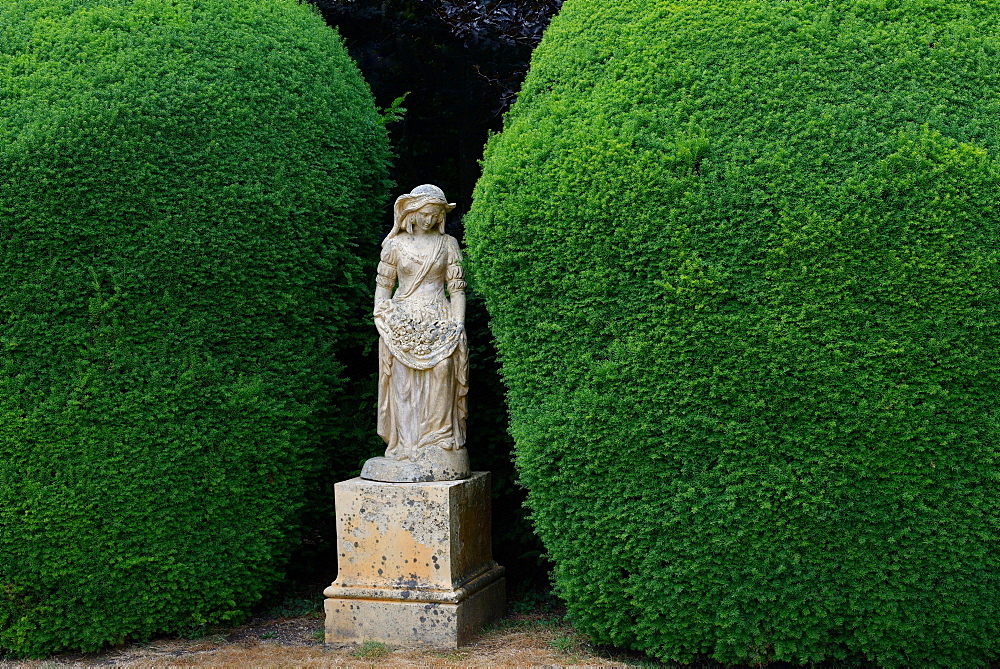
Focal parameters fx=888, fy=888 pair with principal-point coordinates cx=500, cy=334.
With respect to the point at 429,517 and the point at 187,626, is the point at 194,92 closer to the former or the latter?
the point at 429,517

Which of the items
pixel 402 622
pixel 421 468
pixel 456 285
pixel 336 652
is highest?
pixel 456 285

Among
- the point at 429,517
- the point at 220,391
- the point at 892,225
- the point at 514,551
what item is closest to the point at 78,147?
the point at 220,391

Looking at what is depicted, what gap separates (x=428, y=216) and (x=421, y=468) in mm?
1538

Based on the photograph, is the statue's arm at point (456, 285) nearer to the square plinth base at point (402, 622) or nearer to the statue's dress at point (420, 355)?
the statue's dress at point (420, 355)

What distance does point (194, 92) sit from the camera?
5332 millimetres

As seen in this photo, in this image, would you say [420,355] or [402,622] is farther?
[420,355]

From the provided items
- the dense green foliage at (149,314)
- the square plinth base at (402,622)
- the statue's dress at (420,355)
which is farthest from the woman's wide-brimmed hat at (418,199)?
Result: the square plinth base at (402,622)

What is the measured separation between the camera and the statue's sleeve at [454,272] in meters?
5.46

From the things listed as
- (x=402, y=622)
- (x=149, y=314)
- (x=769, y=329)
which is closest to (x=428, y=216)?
(x=149, y=314)

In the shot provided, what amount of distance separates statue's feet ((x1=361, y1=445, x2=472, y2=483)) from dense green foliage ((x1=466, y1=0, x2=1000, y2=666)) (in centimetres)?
72

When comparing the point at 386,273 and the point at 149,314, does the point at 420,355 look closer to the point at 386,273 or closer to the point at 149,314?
the point at 386,273

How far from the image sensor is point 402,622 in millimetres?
5137

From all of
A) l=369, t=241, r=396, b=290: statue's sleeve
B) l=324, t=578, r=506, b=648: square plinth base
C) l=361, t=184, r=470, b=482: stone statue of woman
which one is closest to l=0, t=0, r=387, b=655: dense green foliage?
l=369, t=241, r=396, b=290: statue's sleeve

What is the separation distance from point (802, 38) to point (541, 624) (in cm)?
374
